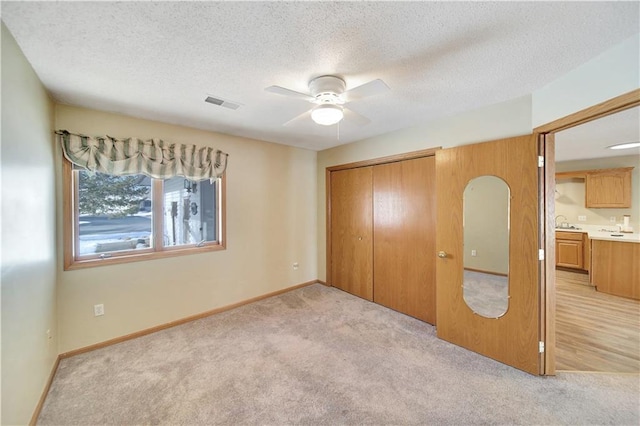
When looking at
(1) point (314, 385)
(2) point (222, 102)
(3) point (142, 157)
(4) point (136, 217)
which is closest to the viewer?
(1) point (314, 385)

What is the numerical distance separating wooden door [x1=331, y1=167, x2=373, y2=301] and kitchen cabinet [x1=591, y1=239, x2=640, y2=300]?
147 inches

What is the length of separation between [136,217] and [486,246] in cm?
371

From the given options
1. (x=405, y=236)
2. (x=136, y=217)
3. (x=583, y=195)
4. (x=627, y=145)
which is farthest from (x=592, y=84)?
(x=583, y=195)

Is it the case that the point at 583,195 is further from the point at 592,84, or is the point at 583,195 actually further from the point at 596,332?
the point at 592,84

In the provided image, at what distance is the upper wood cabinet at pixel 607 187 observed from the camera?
455 cm

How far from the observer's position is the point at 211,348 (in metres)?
2.43

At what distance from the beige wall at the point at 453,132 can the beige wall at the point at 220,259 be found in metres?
1.00

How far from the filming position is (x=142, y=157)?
261 cm

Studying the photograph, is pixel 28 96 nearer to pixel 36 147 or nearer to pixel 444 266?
pixel 36 147

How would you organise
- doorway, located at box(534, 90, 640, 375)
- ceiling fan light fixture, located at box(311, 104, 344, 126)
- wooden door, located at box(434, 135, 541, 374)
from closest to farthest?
1. doorway, located at box(534, 90, 640, 375)
2. ceiling fan light fixture, located at box(311, 104, 344, 126)
3. wooden door, located at box(434, 135, 541, 374)

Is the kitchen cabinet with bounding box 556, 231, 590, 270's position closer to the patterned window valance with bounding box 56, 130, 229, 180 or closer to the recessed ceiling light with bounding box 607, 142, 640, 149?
the recessed ceiling light with bounding box 607, 142, 640, 149

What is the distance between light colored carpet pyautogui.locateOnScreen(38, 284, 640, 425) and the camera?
1649mm

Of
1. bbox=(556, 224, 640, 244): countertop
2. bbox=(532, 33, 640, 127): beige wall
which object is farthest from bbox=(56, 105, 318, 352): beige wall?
bbox=(556, 224, 640, 244): countertop

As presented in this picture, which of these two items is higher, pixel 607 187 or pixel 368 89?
pixel 368 89
